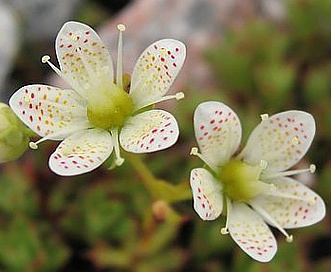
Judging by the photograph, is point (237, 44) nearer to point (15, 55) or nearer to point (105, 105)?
point (15, 55)

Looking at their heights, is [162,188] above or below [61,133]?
below

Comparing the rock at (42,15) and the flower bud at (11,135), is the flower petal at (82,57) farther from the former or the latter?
the rock at (42,15)

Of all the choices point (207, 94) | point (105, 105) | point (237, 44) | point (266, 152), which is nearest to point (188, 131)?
point (207, 94)

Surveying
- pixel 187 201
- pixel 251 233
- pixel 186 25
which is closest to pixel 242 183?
pixel 251 233

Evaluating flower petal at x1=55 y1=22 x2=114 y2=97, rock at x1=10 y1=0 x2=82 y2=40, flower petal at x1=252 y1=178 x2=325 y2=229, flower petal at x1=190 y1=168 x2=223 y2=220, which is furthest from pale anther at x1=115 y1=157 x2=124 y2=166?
rock at x1=10 y1=0 x2=82 y2=40

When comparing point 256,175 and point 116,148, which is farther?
point 256,175

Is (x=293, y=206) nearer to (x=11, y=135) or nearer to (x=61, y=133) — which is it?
(x=61, y=133)
